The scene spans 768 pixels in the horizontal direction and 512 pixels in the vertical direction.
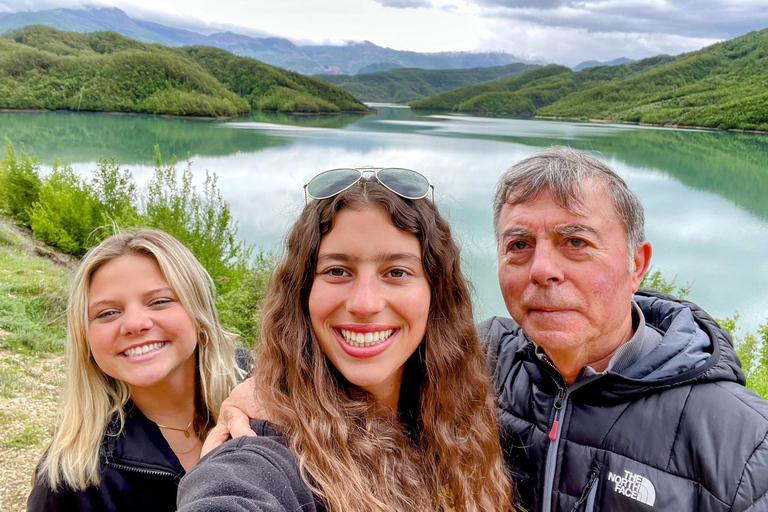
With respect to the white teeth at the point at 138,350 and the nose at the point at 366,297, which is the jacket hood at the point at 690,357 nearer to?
the nose at the point at 366,297

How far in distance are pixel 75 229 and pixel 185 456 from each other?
1331 centimetres

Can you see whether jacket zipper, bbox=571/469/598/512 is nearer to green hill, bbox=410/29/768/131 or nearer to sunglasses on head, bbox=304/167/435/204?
sunglasses on head, bbox=304/167/435/204

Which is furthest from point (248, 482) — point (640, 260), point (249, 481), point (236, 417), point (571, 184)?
point (640, 260)

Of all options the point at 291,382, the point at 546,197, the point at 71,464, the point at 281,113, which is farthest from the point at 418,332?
the point at 281,113

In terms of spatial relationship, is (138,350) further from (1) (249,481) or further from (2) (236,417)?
(1) (249,481)

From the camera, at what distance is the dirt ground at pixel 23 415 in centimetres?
399

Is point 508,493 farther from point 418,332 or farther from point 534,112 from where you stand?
point 534,112

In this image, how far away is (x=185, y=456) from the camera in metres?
2.07

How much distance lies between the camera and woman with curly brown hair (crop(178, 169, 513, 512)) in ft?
4.74

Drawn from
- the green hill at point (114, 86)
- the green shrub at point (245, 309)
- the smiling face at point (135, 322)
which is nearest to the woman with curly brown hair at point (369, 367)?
the smiling face at point (135, 322)

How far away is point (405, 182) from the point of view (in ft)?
5.54

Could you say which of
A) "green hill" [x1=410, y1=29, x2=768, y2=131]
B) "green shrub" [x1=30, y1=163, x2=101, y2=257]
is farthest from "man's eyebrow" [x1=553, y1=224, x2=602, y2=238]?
"green hill" [x1=410, y1=29, x2=768, y2=131]

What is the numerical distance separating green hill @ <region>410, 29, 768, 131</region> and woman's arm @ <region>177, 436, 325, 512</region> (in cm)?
6754

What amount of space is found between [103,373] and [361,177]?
4.53 ft
